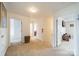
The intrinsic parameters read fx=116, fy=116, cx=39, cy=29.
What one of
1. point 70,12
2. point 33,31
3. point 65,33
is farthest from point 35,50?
point 70,12

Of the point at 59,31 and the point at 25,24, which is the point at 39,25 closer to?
the point at 25,24

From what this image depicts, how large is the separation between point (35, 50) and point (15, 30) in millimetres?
531

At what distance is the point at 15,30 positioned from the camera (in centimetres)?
219

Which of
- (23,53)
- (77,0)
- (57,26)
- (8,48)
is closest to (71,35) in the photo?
(57,26)

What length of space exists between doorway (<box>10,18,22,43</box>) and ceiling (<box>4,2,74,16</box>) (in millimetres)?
185

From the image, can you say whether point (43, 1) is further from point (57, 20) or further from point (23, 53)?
point (23, 53)

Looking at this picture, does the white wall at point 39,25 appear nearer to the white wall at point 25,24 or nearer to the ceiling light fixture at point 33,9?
the white wall at point 25,24

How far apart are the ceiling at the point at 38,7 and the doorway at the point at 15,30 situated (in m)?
0.19

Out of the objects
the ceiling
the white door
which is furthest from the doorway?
the white door

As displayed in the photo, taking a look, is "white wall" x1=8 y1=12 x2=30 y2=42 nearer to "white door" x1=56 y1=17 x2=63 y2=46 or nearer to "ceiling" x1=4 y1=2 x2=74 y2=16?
"ceiling" x1=4 y1=2 x2=74 y2=16

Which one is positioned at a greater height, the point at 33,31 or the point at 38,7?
the point at 38,7

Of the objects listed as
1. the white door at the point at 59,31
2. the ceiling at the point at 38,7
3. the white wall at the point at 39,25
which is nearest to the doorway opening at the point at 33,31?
the white wall at the point at 39,25

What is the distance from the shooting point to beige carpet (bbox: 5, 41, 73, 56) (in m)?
2.08

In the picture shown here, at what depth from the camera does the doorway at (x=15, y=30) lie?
2.13 meters
